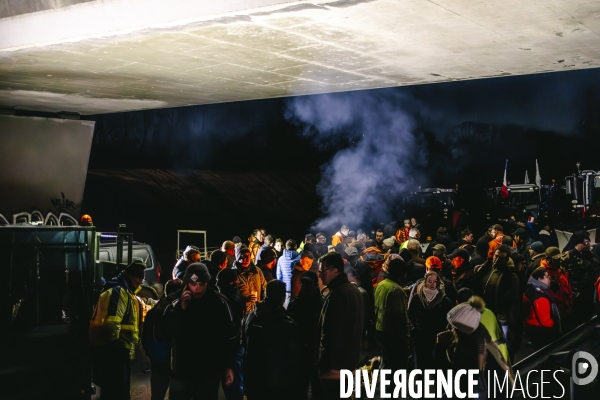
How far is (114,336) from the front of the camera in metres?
6.45

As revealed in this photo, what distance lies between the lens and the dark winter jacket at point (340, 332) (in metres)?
5.92

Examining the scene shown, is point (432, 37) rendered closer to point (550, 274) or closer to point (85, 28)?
point (85, 28)

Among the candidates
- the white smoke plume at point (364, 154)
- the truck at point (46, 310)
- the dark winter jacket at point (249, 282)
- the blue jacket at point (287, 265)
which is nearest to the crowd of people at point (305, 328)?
the truck at point (46, 310)

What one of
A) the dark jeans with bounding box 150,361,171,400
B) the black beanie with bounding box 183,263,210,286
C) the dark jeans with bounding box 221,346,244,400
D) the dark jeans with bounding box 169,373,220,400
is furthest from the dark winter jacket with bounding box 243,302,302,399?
the dark jeans with bounding box 150,361,171,400

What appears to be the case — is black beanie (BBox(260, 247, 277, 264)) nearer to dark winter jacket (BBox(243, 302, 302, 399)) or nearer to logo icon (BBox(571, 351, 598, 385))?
dark winter jacket (BBox(243, 302, 302, 399))

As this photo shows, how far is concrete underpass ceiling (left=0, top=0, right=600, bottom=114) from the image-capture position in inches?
203

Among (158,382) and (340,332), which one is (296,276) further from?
(340,332)

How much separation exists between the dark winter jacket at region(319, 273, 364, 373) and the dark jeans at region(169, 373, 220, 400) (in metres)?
1.06

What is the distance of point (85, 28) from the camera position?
5.89m

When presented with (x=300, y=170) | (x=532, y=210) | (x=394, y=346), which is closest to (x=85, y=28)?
(x=394, y=346)

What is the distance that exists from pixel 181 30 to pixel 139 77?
2686 millimetres

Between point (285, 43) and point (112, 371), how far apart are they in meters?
3.92

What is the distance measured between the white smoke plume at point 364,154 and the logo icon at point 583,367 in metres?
28.1

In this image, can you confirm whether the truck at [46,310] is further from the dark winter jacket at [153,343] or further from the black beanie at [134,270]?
the dark winter jacket at [153,343]
